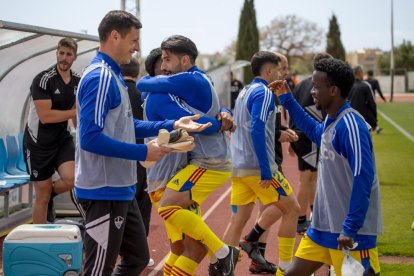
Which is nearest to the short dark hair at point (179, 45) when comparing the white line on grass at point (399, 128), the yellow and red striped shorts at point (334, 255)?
the yellow and red striped shorts at point (334, 255)

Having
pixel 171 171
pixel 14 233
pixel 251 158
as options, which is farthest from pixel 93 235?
pixel 251 158

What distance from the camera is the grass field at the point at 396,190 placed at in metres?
8.51

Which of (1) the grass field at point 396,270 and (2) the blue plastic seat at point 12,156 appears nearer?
(1) the grass field at point 396,270

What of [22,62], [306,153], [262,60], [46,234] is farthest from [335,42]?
[46,234]

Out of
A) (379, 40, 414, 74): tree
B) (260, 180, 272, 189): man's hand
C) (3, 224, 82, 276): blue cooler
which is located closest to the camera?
(3, 224, 82, 276): blue cooler

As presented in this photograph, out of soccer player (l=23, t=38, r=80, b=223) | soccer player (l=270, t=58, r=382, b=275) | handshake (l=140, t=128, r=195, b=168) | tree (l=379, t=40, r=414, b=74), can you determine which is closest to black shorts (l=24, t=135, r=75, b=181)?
soccer player (l=23, t=38, r=80, b=223)

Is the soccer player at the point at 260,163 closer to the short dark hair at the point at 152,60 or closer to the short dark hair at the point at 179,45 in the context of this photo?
the short dark hair at the point at 152,60

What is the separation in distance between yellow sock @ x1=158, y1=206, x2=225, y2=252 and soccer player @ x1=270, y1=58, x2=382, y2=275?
103 cm

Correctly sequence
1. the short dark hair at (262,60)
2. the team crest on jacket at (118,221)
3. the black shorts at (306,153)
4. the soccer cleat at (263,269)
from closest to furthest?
the team crest on jacket at (118,221), the short dark hair at (262,60), the soccer cleat at (263,269), the black shorts at (306,153)

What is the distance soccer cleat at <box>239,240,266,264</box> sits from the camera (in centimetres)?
755

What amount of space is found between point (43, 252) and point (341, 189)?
216 centimetres

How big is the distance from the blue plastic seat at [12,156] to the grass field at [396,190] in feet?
16.2

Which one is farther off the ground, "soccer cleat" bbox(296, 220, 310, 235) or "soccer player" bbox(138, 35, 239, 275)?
"soccer player" bbox(138, 35, 239, 275)

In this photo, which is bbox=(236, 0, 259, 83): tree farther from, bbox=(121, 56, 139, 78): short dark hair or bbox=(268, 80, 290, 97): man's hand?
bbox=(268, 80, 290, 97): man's hand
